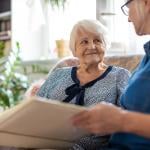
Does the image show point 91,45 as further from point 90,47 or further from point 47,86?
point 47,86

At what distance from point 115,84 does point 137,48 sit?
1055mm

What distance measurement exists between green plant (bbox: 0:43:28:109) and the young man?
1633 millimetres

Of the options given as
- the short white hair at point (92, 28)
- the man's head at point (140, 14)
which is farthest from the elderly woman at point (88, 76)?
the man's head at point (140, 14)

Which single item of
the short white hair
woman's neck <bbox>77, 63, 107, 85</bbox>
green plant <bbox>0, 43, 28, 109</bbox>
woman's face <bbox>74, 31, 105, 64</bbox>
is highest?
the short white hair

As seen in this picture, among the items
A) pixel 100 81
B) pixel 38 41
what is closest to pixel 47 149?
pixel 100 81

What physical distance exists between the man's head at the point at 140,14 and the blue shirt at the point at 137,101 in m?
0.12

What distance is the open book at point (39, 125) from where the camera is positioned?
109 centimetres

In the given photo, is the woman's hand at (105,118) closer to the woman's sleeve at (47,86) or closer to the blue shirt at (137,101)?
the blue shirt at (137,101)

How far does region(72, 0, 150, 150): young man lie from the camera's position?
1014 mm

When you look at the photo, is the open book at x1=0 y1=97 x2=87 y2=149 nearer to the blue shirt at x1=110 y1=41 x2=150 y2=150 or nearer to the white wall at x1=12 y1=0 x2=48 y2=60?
the blue shirt at x1=110 y1=41 x2=150 y2=150

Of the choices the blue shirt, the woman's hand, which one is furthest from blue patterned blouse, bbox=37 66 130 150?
the woman's hand

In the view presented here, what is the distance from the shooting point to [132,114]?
3.35 ft

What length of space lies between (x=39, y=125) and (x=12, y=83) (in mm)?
1884

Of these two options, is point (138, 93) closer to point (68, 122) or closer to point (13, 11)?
point (68, 122)
